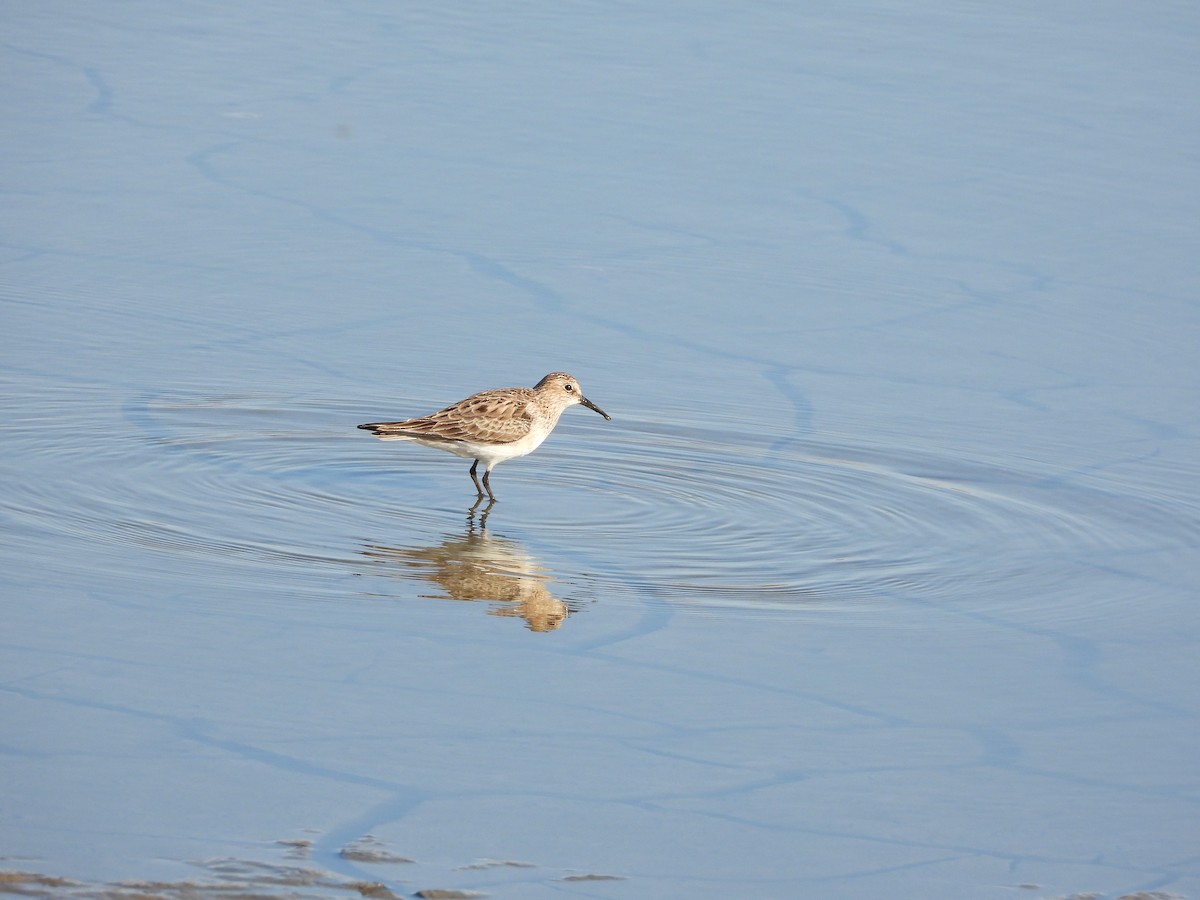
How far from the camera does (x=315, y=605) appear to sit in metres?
8.63

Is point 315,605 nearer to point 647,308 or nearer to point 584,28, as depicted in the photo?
point 647,308

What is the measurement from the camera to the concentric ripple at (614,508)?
9516mm

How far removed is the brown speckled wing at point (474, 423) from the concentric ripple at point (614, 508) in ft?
1.15

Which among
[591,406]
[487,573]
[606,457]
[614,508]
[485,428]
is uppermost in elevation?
[591,406]

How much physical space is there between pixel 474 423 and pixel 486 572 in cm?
181

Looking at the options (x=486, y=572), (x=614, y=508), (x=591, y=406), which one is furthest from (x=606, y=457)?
(x=486, y=572)

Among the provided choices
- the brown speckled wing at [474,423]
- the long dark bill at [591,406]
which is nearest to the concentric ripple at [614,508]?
the long dark bill at [591,406]

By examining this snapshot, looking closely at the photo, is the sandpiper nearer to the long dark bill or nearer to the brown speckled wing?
the brown speckled wing

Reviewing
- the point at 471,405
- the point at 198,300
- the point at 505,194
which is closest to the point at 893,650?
the point at 471,405

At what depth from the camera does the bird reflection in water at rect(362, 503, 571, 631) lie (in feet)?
29.4

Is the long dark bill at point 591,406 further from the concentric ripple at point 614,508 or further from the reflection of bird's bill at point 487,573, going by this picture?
the reflection of bird's bill at point 487,573

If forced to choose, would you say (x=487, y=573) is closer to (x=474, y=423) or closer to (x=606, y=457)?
(x=474, y=423)

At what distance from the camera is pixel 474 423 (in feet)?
36.8

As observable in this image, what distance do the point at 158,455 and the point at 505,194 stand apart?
6.02 m
